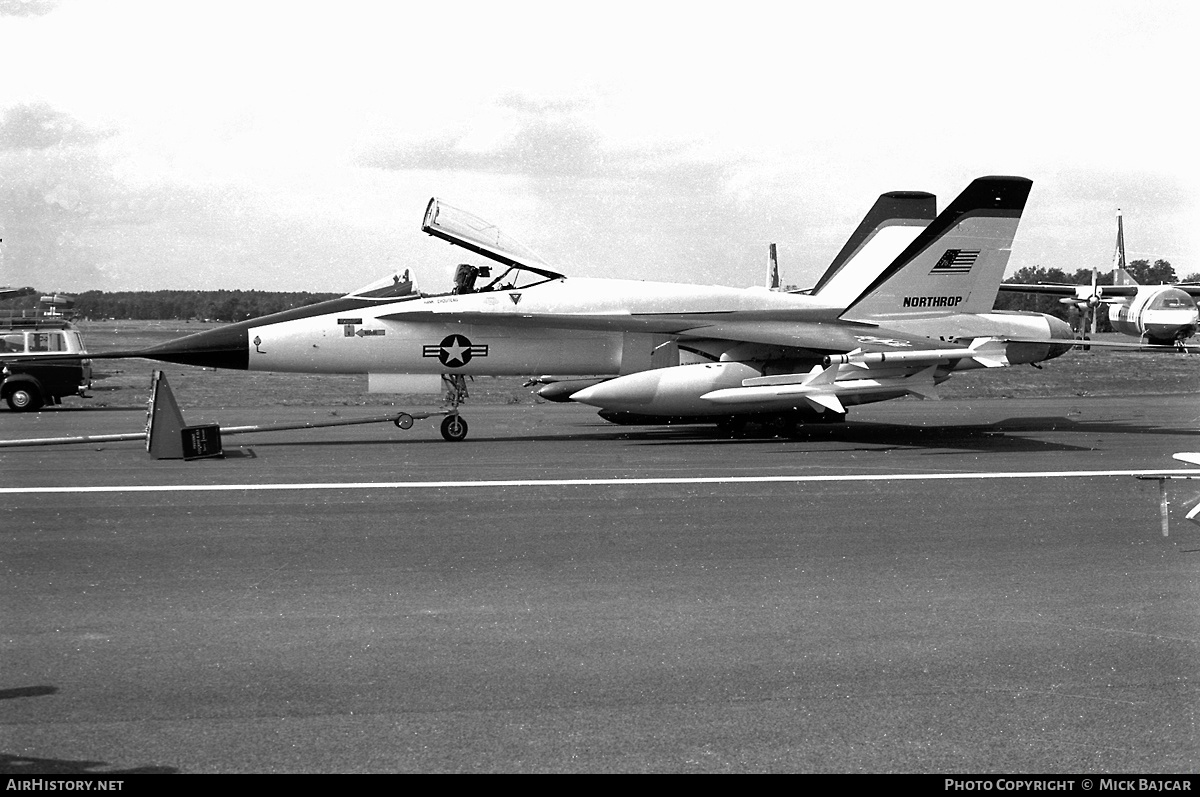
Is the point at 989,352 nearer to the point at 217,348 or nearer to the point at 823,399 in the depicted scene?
the point at 823,399

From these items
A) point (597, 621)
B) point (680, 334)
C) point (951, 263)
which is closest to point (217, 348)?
point (680, 334)

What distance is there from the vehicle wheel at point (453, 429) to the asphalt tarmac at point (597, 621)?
3.04 m

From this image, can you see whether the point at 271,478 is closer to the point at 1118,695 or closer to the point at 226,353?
the point at 226,353

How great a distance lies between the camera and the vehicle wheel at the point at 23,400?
2070 centimetres

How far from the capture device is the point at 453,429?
15.8 meters

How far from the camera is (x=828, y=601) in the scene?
682cm

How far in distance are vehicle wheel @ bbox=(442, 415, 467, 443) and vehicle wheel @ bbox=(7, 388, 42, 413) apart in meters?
9.78

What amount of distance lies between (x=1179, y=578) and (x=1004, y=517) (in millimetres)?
2286

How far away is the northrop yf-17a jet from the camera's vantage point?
15242 millimetres

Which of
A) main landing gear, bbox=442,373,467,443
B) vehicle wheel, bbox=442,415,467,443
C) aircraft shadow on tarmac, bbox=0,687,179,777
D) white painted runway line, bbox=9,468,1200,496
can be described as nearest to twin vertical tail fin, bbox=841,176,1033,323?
white painted runway line, bbox=9,468,1200,496

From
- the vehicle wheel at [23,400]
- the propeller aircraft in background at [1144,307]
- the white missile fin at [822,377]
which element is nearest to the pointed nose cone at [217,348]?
the vehicle wheel at [23,400]

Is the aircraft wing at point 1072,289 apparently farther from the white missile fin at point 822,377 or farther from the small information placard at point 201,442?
the small information placard at point 201,442

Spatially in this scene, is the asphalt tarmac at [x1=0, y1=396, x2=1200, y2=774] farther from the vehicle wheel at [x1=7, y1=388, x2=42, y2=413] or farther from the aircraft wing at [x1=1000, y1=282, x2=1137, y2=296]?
the aircraft wing at [x1=1000, y1=282, x2=1137, y2=296]
